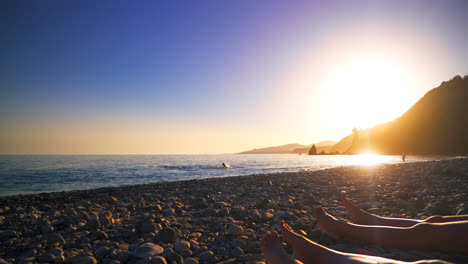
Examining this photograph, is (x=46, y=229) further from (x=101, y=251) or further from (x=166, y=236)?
(x=166, y=236)

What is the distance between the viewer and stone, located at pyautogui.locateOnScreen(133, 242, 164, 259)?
9.63 feet

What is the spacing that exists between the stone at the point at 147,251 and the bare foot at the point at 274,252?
5.10 feet

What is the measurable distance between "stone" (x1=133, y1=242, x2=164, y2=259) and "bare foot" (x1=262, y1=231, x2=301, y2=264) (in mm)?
1555

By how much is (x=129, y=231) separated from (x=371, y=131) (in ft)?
519

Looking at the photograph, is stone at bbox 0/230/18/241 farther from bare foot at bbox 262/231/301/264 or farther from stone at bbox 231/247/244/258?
bare foot at bbox 262/231/301/264

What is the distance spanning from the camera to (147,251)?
3.01 meters

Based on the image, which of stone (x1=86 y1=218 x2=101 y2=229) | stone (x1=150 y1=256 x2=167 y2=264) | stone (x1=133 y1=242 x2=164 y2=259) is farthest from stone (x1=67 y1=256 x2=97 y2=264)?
stone (x1=86 y1=218 x2=101 y2=229)

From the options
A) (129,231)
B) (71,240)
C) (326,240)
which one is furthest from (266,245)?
(71,240)

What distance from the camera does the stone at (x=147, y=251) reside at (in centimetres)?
293

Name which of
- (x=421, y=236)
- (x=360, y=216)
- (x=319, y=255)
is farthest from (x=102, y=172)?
(x=421, y=236)

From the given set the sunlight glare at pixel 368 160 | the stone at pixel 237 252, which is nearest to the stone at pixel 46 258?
the stone at pixel 237 252

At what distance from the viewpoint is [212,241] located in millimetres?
3609

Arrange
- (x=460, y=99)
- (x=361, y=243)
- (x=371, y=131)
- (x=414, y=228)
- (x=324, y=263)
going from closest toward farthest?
(x=324, y=263) < (x=414, y=228) < (x=361, y=243) < (x=460, y=99) < (x=371, y=131)

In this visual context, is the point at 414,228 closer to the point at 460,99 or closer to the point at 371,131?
the point at 460,99
